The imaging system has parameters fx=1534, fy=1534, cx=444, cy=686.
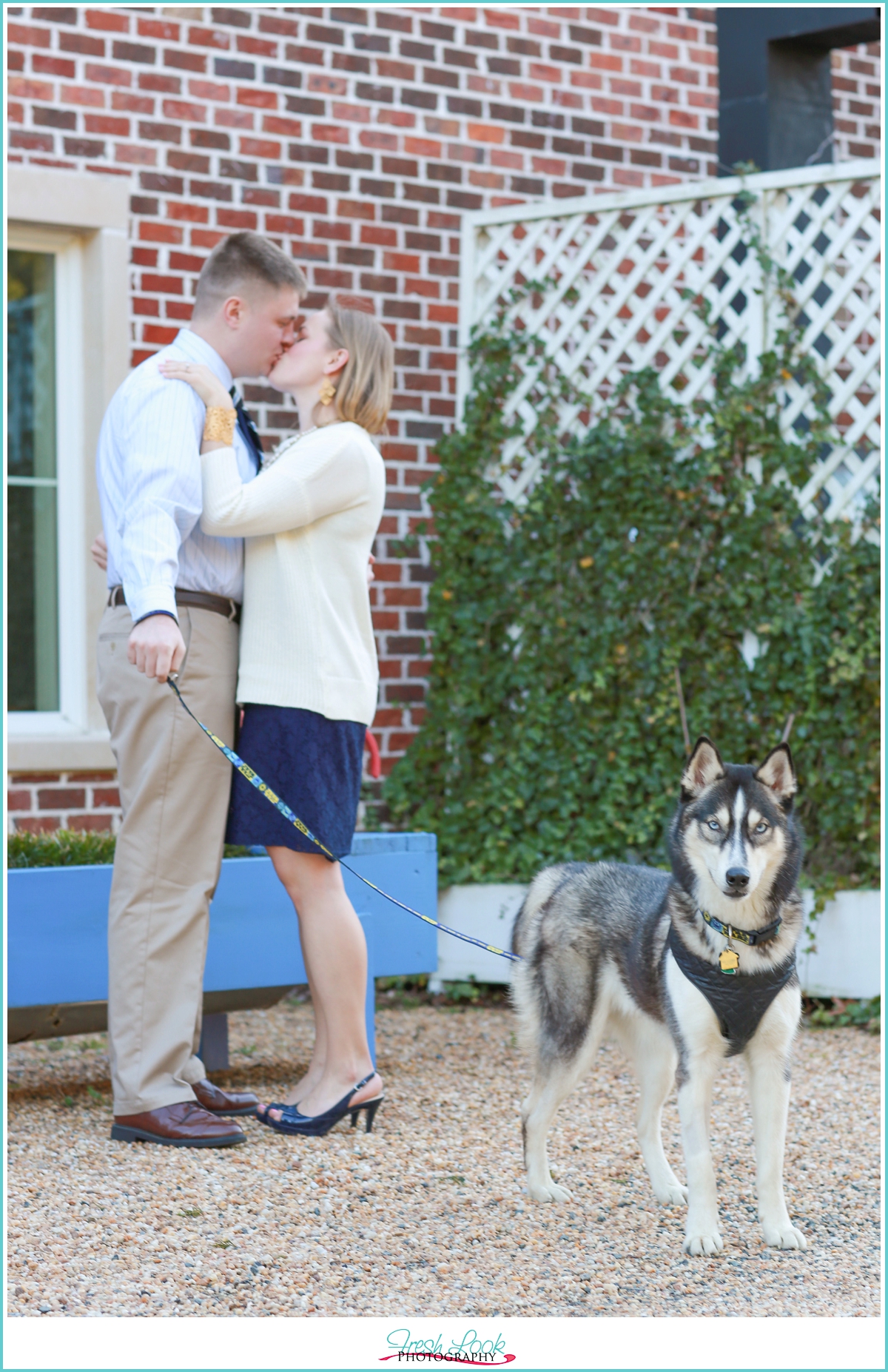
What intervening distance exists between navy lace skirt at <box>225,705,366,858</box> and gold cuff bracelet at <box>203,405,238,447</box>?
65 cm

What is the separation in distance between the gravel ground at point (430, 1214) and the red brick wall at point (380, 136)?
2.31m

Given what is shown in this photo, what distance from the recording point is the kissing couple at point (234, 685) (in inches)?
142

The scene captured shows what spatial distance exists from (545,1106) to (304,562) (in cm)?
138

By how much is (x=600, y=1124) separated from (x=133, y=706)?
1646 mm

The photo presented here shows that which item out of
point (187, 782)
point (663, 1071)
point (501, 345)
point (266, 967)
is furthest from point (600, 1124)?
point (501, 345)

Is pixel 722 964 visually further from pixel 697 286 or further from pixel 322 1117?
pixel 697 286

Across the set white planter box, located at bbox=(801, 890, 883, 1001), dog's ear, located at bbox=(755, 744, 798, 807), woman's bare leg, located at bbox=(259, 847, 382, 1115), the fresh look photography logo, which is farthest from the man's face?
white planter box, located at bbox=(801, 890, 883, 1001)

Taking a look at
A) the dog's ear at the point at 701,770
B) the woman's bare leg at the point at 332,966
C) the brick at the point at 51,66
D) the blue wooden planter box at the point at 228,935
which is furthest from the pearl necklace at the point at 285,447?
the brick at the point at 51,66

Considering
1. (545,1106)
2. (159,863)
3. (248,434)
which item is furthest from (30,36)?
(545,1106)

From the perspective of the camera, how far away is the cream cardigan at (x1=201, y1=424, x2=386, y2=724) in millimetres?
3590

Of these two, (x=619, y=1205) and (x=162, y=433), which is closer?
Result: (x=619, y=1205)

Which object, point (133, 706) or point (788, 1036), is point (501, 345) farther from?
point (788, 1036)

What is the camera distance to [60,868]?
4012mm

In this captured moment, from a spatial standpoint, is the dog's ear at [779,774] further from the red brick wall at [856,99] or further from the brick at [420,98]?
the red brick wall at [856,99]
